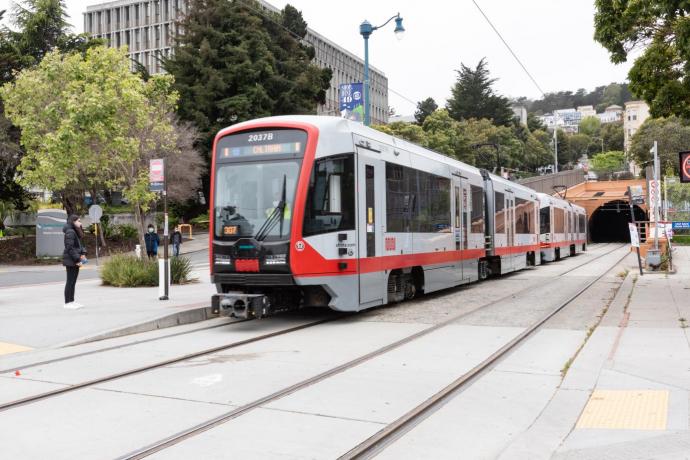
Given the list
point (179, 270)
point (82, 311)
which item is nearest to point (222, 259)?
point (82, 311)

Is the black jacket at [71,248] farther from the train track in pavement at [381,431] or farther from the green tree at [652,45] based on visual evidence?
the green tree at [652,45]

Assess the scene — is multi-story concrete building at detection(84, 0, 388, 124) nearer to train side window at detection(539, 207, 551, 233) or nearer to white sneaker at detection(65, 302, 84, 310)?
train side window at detection(539, 207, 551, 233)

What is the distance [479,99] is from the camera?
95.9 meters

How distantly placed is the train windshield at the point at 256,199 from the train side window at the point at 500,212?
11.4 meters

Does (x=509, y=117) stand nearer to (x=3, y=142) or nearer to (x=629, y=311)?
(x=3, y=142)

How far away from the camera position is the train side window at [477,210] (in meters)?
18.5

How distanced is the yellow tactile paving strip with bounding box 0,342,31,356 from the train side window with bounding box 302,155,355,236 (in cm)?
425

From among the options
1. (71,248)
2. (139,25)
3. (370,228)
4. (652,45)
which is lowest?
(71,248)

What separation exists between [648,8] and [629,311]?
6.49 metres

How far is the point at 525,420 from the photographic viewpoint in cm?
579

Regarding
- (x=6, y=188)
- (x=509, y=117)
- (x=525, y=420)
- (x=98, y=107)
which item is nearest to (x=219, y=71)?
(x=6, y=188)

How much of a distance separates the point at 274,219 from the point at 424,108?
289 feet

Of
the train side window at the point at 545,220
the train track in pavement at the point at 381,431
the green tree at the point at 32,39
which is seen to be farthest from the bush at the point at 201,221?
the train track in pavement at the point at 381,431

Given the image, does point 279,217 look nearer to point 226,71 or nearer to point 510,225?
point 510,225
